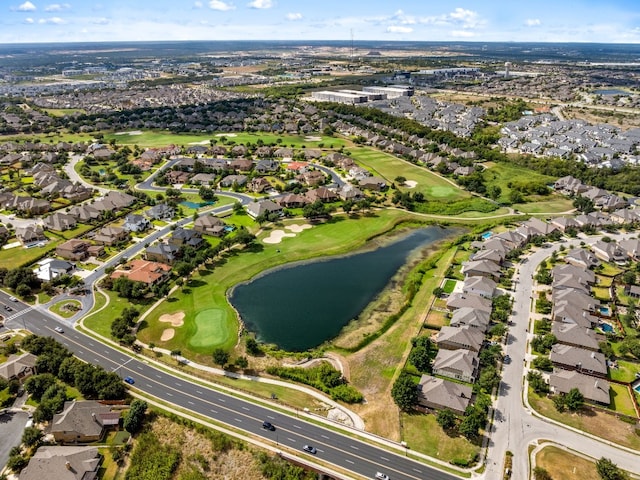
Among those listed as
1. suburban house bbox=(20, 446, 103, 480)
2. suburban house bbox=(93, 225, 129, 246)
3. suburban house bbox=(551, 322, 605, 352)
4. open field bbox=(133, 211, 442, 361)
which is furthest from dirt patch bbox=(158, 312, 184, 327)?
suburban house bbox=(551, 322, 605, 352)

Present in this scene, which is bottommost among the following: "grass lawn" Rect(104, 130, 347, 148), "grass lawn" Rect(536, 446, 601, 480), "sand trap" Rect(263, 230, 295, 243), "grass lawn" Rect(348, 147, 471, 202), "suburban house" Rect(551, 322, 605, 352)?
"grass lawn" Rect(536, 446, 601, 480)

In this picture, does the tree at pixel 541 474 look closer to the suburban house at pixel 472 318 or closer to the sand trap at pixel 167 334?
the suburban house at pixel 472 318

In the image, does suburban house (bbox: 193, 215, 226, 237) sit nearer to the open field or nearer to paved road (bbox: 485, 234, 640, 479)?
the open field

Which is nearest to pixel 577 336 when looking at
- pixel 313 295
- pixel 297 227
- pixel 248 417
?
pixel 313 295

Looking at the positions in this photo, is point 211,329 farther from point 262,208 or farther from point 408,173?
point 408,173

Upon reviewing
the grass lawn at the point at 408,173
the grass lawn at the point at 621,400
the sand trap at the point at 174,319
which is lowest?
the sand trap at the point at 174,319

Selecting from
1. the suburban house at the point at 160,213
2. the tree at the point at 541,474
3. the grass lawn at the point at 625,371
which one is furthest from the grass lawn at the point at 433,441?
the suburban house at the point at 160,213
